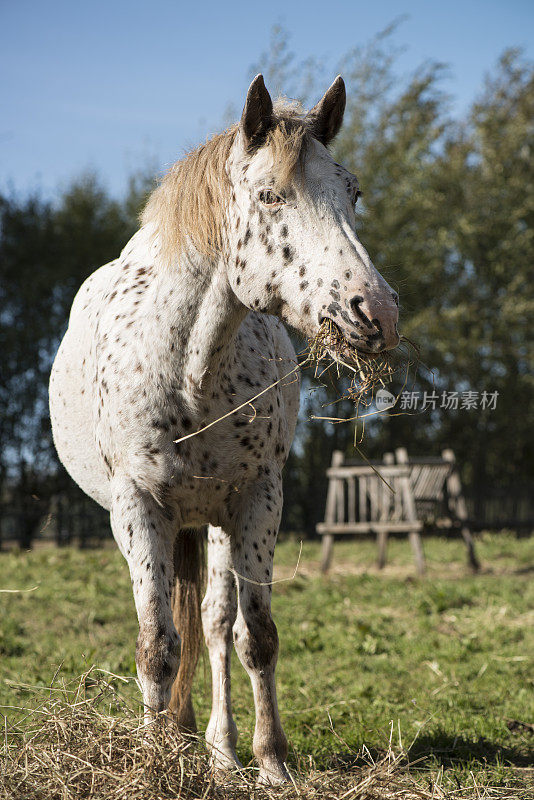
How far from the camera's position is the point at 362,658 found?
5.06 m

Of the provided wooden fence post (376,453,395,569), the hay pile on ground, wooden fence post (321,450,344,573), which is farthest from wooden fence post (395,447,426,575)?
the hay pile on ground

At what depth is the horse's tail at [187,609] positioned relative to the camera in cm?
329


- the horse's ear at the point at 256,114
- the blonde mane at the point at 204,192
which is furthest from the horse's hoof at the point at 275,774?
the horse's ear at the point at 256,114

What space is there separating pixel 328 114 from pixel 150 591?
6.05 ft

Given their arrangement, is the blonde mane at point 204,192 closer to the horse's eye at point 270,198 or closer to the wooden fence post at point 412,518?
the horse's eye at point 270,198

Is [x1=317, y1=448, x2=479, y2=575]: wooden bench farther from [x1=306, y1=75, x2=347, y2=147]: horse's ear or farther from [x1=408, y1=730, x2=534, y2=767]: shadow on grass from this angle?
[x1=306, y1=75, x2=347, y2=147]: horse's ear

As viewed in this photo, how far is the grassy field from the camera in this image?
11.0 feet

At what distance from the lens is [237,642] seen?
2906mm

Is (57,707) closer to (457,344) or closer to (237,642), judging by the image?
(237,642)

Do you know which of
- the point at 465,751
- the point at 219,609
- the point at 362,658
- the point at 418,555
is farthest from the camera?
the point at 418,555

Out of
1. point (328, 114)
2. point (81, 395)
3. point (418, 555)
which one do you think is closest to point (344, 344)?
point (328, 114)

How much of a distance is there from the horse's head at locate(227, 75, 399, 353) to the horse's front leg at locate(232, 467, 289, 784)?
2.71ft

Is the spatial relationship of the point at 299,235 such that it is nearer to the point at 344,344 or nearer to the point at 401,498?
the point at 344,344

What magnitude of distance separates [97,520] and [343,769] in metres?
10.4
